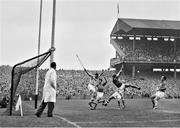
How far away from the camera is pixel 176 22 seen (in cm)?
6850

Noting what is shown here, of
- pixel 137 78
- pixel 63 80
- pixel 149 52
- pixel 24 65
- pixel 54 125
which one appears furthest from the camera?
pixel 149 52

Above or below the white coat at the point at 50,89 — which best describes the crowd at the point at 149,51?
above

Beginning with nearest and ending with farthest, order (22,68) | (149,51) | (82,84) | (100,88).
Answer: (22,68) < (100,88) < (82,84) < (149,51)

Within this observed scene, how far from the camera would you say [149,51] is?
215 feet

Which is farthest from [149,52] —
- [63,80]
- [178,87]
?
[63,80]

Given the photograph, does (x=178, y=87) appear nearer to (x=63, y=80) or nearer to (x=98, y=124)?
(x=63, y=80)

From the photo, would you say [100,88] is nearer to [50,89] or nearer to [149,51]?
[50,89]

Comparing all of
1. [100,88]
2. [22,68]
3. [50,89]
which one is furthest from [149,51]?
[50,89]

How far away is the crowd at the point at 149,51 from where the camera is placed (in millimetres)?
61750

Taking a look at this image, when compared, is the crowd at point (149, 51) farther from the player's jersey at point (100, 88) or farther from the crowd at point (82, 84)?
the player's jersey at point (100, 88)

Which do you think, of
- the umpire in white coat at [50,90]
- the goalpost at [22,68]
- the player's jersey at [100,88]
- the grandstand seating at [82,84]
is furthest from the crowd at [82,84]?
the umpire in white coat at [50,90]

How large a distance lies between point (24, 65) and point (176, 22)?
56.5 m

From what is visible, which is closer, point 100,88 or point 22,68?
point 22,68

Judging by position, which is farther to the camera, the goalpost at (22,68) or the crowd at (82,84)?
the crowd at (82,84)
